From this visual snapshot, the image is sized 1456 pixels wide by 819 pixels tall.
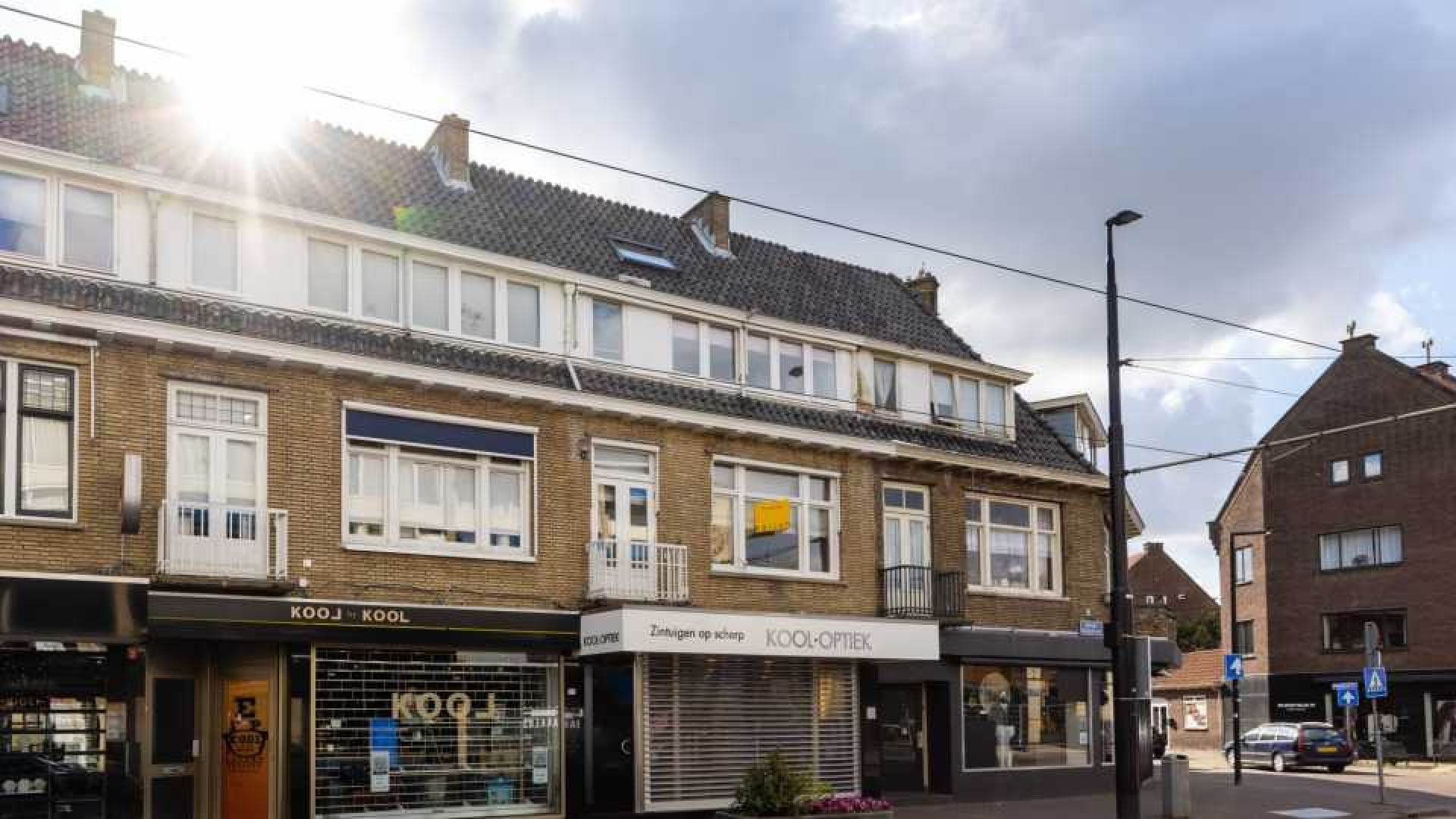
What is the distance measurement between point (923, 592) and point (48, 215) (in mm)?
14878

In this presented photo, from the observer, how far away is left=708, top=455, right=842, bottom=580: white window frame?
22.9 meters

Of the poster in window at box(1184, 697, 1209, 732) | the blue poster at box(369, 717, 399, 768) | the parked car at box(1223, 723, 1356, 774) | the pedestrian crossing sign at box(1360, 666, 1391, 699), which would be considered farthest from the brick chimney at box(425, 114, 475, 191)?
the poster in window at box(1184, 697, 1209, 732)

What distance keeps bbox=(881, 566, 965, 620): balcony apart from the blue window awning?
7.29m

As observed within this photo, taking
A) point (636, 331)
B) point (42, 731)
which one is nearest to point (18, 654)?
point (42, 731)

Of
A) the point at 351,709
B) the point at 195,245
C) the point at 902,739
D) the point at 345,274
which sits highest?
the point at 195,245

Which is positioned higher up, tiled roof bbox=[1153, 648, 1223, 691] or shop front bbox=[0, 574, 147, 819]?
shop front bbox=[0, 574, 147, 819]

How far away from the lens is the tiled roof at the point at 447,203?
Result: 19188mm

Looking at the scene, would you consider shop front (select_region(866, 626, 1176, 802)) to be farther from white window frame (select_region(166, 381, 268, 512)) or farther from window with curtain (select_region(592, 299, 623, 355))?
white window frame (select_region(166, 381, 268, 512))

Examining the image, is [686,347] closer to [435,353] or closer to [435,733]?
[435,353]

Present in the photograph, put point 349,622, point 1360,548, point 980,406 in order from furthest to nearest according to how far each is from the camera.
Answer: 1. point 1360,548
2. point 980,406
3. point 349,622

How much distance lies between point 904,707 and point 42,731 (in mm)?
14686

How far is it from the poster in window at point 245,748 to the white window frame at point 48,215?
5.89 meters

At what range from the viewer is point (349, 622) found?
1819cm

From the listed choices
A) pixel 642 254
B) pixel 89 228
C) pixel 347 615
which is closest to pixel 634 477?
pixel 642 254
